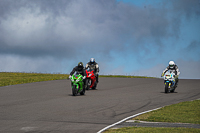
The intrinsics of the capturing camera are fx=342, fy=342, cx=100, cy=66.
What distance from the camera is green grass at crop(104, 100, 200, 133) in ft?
33.3

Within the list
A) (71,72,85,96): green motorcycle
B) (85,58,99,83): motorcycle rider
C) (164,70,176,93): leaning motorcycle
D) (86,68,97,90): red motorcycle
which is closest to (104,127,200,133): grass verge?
(71,72,85,96): green motorcycle

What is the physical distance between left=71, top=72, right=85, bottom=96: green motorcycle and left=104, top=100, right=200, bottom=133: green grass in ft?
23.9

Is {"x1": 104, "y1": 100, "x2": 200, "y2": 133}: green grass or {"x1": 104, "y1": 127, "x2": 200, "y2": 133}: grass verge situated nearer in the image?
{"x1": 104, "y1": 127, "x2": 200, "y2": 133}: grass verge

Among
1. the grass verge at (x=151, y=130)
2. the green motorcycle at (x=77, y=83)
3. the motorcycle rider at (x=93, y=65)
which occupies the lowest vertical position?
the grass verge at (x=151, y=130)

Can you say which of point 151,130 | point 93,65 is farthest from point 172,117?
point 93,65

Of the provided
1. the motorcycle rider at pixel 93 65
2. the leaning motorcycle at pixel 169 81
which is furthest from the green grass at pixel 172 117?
the motorcycle rider at pixel 93 65

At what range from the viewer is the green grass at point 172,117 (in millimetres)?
10148

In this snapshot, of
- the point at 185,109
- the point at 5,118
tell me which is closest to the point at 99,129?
the point at 5,118

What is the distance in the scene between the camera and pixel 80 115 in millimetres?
13195

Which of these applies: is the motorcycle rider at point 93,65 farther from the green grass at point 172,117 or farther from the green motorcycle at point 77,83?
the green grass at point 172,117

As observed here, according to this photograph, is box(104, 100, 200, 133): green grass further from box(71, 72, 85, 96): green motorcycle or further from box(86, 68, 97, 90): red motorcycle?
box(86, 68, 97, 90): red motorcycle

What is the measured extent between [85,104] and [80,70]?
19.9ft

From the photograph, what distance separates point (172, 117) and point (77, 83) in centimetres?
954

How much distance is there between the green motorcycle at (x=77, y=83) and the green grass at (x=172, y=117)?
728 cm
